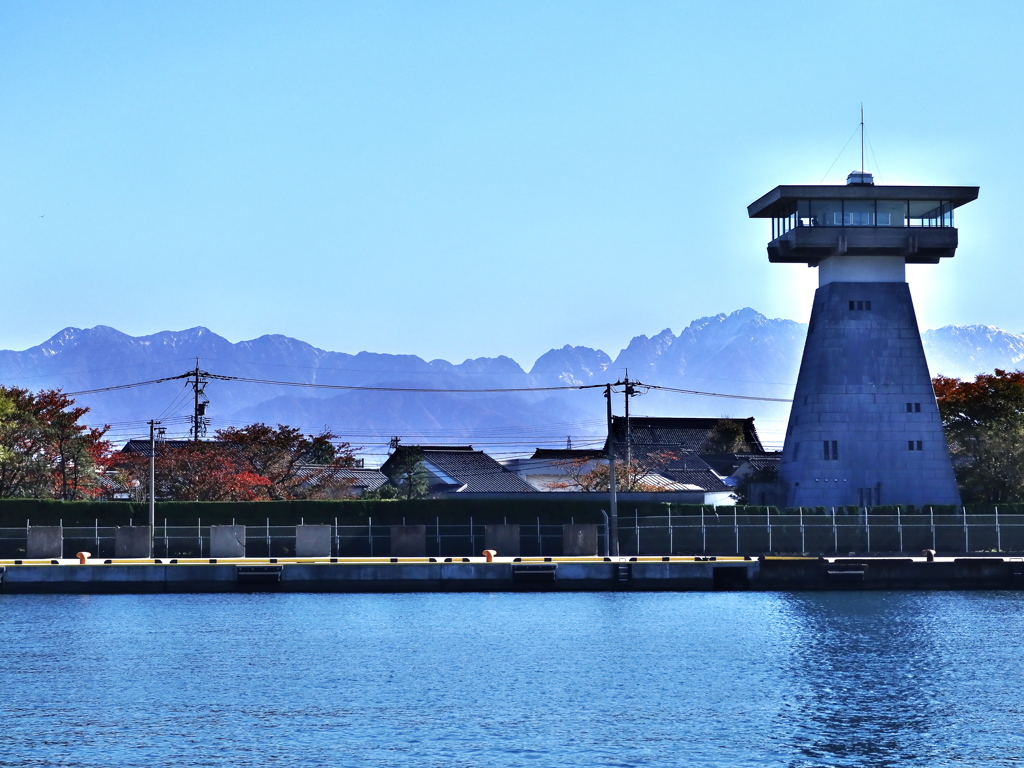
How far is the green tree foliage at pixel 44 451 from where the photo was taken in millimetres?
90688

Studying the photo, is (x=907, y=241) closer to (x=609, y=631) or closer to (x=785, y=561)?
(x=785, y=561)

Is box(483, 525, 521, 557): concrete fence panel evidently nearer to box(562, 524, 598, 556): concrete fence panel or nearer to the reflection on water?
box(562, 524, 598, 556): concrete fence panel

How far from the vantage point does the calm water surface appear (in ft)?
117

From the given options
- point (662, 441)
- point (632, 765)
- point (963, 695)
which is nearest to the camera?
point (632, 765)

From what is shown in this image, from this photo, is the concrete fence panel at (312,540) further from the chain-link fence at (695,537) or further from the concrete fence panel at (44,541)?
the concrete fence panel at (44,541)

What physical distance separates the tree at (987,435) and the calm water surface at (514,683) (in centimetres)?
2324

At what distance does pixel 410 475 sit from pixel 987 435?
4248cm

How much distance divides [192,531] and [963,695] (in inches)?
2068

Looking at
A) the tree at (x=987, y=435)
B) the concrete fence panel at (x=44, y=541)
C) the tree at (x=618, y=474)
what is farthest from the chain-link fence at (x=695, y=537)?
the tree at (x=618, y=474)

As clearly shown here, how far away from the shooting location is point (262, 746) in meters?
36.0

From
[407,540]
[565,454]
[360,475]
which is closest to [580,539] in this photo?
[407,540]

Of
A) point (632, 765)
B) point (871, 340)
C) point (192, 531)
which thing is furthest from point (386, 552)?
point (632, 765)

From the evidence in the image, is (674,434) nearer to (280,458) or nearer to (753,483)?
(753,483)

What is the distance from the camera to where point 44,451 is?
9419 centimetres
